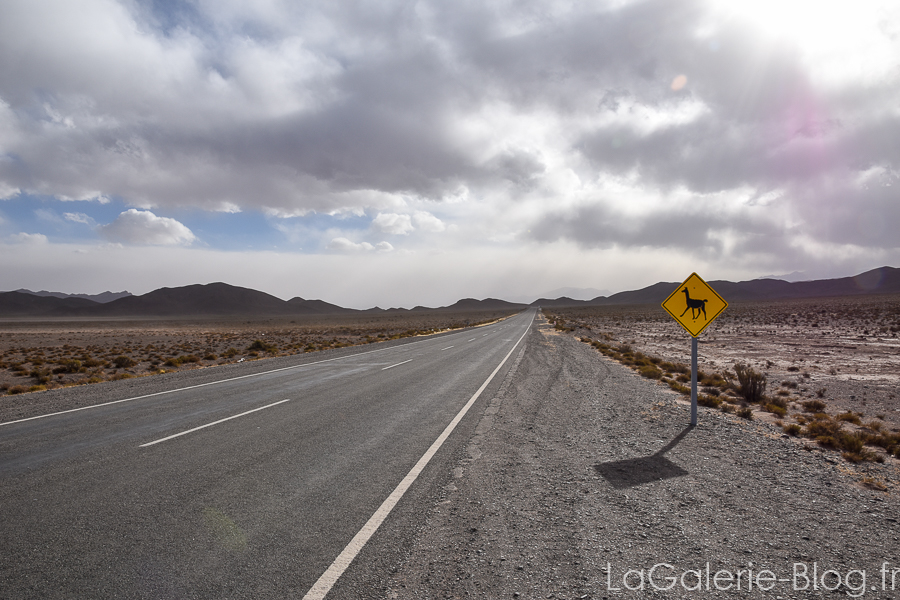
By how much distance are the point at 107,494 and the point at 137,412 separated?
5.11 m

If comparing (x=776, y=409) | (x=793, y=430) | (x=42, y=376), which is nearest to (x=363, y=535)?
(x=793, y=430)

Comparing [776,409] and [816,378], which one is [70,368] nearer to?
[776,409]

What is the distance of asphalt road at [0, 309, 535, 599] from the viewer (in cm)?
342

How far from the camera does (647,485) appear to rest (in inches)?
207

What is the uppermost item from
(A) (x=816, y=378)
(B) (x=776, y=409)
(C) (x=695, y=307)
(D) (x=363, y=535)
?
(C) (x=695, y=307)

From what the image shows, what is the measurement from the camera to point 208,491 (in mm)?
4961

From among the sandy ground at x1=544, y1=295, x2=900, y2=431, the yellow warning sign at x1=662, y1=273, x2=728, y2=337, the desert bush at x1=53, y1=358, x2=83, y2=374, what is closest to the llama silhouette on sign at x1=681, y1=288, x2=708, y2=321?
the yellow warning sign at x1=662, y1=273, x2=728, y2=337

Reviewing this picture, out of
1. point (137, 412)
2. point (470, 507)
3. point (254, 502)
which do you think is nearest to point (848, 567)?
point (470, 507)

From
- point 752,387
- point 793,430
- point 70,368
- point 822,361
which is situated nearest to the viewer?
point 793,430

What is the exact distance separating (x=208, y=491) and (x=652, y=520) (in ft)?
15.1

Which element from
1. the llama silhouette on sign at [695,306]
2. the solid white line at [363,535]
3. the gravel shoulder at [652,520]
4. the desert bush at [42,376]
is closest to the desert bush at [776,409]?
the gravel shoulder at [652,520]

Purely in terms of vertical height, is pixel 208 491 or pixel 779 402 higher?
pixel 208 491

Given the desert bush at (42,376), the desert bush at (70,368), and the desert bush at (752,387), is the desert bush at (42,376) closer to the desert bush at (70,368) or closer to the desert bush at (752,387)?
the desert bush at (70,368)

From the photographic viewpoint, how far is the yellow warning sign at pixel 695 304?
801cm
